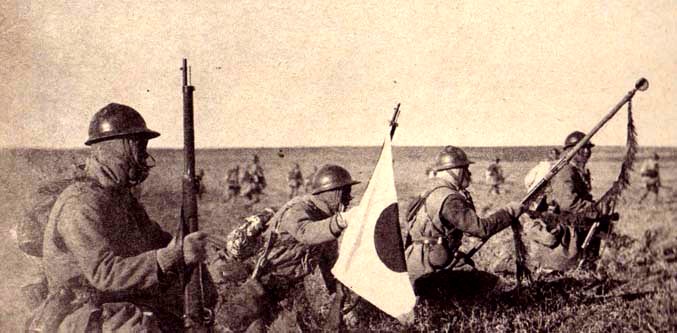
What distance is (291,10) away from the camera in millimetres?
6094

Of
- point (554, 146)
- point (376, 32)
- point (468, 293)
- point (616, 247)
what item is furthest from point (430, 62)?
point (616, 247)

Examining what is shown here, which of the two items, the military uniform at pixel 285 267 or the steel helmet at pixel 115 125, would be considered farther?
the military uniform at pixel 285 267

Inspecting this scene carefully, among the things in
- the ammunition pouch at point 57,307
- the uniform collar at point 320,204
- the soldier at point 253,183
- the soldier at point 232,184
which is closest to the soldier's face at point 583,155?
the uniform collar at point 320,204

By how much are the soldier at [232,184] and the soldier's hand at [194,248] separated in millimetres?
8739

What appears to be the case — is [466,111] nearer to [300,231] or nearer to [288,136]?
[288,136]

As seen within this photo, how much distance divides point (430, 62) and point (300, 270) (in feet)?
9.07

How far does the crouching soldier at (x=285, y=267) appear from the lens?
514 centimetres

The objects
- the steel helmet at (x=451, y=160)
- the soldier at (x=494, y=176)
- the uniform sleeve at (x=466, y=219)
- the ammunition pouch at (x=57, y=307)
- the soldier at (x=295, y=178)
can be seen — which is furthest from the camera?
the soldier at (x=295, y=178)

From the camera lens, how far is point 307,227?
514cm

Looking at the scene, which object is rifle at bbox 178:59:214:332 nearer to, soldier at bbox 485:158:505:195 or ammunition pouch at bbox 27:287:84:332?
ammunition pouch at bbox 27:287:84:332

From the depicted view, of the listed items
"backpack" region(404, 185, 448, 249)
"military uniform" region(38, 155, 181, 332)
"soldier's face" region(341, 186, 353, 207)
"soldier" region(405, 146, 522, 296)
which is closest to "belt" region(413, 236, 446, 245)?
"soldier" region(405, 146, 522, 296)

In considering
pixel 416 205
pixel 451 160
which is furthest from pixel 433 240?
pixel 451 160

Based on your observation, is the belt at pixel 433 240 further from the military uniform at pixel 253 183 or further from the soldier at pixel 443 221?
the military uniform at pixel 253 183

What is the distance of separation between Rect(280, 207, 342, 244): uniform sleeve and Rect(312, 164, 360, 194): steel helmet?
17.8 inches
